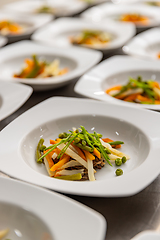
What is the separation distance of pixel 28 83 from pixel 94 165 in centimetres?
78

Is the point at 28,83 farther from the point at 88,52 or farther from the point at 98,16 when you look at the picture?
the point at 98,16

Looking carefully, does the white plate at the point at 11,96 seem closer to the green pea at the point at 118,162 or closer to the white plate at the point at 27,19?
the green pea at the point at 118,162

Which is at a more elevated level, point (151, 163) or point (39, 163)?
point (151, 163)

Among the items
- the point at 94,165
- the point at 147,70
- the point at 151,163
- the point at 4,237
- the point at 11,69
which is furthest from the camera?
the point at 11,69

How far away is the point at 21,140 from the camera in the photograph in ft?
4.38

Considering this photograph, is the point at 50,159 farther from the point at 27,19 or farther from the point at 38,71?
the point at 27,19

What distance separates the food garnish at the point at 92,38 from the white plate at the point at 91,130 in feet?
4.03

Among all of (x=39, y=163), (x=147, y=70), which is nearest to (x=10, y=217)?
(x=39, y=163)

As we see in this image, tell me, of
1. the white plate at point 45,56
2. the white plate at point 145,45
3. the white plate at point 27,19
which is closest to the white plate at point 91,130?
the white plate at point 45,56

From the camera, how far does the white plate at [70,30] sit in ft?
8.65

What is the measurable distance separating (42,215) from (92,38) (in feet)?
7.22

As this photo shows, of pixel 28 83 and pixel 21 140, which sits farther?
pixel 28 83

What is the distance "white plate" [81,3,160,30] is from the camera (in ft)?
10.9

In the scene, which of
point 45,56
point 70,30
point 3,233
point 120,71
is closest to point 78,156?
point 3,233
